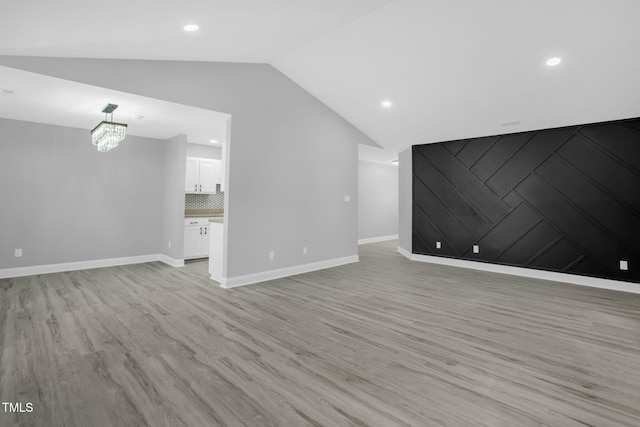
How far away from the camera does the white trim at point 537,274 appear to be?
4.50 m

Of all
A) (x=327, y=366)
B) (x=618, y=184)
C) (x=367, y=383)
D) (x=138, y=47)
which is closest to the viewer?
(x=367, y=383)

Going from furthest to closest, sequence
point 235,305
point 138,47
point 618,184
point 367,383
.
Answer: point 618,184, point 235,305, point 138,47, point 367,383

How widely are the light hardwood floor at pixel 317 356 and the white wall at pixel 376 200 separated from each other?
203 inches

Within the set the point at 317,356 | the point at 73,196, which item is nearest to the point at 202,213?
the point at 73,196

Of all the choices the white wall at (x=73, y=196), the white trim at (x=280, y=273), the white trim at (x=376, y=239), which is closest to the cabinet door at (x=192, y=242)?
the white wall at (x=73, y=196)

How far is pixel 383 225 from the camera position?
33.4ft

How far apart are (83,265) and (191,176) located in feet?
8.39

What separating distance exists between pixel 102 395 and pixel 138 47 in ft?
10.8

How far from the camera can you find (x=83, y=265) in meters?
5.47

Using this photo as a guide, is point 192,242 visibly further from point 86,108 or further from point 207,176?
point 86,108

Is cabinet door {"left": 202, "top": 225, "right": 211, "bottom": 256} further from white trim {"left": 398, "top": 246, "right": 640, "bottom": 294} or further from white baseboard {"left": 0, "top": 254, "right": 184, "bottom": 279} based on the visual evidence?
white trim {"left": 398, "top": 246, "right": 640, "bottom": 294}

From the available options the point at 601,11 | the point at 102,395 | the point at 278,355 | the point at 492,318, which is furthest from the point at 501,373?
the point at 601,11

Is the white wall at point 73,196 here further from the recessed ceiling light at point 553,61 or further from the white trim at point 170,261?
the recessed ceiling light at point 553,61

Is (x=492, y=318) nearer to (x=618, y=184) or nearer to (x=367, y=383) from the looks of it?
(x=367, y=383)
